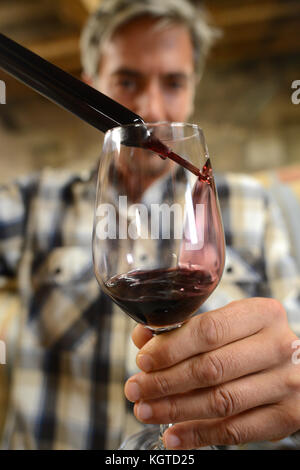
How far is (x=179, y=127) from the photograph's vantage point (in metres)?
0.33

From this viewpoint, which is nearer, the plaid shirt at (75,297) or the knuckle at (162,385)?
the knuckle at (162,385)

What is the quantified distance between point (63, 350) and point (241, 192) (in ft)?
1.95

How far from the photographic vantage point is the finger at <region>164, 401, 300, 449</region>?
38 cm

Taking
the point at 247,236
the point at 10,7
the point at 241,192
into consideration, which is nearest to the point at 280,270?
the point at 247,236

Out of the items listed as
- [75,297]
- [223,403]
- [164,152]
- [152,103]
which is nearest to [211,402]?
[223,403]

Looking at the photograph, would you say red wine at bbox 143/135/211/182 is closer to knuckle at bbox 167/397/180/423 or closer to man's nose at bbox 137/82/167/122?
knuckle at bbox 167/397/180/423

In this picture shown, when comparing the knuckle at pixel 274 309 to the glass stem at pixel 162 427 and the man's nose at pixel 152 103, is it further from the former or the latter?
the man's nose at pixel 152 103

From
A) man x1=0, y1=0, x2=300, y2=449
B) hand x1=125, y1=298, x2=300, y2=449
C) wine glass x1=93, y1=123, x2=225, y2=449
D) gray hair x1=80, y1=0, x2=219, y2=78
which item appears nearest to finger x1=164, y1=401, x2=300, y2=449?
hand x1=125, y1=298, x2=300, y2=449

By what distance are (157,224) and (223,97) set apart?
92.9 inches

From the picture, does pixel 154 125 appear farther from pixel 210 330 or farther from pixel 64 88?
pixel 210 330

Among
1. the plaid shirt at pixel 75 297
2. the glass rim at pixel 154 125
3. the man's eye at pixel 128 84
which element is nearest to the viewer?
the glass rim at pixel 154 125

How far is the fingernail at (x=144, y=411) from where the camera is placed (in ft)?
1.19

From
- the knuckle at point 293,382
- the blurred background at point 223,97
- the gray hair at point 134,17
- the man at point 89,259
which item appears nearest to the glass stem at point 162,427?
the knuckle at point 293,382

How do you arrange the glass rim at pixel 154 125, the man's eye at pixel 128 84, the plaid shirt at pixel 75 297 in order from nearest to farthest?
the glass rim at pixel 154 125 → the plaid shirt at pixel 75 297 → the man's eye at pixel 128 84
